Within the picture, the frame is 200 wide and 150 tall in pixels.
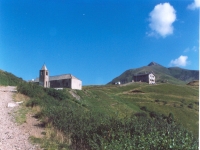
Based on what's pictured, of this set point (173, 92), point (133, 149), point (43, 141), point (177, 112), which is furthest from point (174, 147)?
point (173, 92)

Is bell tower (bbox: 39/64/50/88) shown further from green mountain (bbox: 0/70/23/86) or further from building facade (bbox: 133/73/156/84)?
building facade (bbox: 133/73/156/84)

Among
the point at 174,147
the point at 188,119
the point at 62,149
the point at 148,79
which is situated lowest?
the point at 188,119

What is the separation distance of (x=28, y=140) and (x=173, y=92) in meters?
70.4

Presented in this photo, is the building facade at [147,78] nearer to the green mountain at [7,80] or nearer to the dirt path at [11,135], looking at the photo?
the green mountain at [7,80]

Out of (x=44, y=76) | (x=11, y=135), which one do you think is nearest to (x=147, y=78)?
(x=44, y=76)

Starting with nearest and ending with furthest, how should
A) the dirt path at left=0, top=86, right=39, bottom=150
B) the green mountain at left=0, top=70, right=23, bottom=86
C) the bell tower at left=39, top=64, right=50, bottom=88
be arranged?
the dirt path at left=0, top=86, right=39, bottom=150 → the green mountain at left=0, top=70, right=23, bottom=86 → the bell tower at left=39, top=64, right=50, bottom=88

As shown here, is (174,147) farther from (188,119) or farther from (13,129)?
(188,119)

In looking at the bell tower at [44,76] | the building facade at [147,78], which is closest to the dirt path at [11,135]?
the bell tower at [44,76]

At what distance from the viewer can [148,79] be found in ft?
369

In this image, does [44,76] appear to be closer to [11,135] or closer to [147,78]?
[11,135]

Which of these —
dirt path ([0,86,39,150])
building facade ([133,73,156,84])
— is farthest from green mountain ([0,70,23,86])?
building facade ([133,73,156,84])

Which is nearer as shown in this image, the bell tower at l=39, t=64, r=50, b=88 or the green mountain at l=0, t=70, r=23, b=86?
the green mountain at l=0, t=70, r=23, b=86

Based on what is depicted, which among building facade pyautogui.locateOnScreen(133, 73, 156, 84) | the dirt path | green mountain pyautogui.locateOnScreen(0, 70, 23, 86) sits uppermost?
building facade pyautogui.locateOnScreen(133, 73, 156, 84)

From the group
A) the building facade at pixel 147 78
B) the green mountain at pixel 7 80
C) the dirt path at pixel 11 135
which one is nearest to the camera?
the dirt path at pixel 11 135
